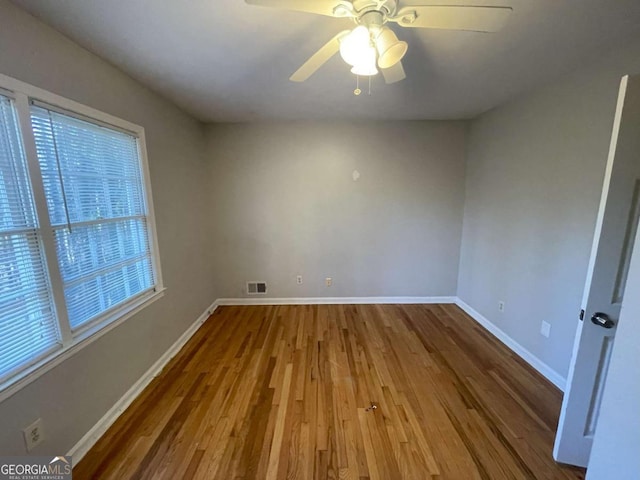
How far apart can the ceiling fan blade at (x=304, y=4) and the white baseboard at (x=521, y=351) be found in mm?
2920

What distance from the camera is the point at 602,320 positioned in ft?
4.17

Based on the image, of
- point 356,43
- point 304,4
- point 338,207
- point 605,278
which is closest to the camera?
point 304,4

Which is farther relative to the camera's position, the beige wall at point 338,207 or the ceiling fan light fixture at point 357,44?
the beige wall at point 338,207

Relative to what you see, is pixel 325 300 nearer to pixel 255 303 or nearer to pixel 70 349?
pixel 255 303

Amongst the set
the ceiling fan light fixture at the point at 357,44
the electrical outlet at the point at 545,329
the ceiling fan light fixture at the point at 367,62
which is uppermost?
the ceiling fan light fixture at the point at 357,44

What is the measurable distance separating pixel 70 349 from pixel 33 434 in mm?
391

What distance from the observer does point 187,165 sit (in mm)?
2926

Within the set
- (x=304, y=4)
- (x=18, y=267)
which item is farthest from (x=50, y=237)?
(x=304, y=4)

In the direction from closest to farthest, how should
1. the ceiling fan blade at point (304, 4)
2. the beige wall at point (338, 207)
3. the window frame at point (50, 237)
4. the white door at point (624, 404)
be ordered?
the white door at point (624, 404), the ceiling fan blade at point (304, 4), the window frame at point (50, 237), the beige wall at point (338, 207)

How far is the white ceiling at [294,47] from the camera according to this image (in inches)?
51.1

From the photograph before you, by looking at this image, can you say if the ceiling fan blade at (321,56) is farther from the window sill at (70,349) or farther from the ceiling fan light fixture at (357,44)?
the window sill at (70,349)

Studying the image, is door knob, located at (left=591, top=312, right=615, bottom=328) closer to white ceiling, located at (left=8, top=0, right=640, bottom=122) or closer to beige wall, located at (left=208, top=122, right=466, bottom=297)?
white ceiling, located at (left=8, top=0, right=640, bottom=122)

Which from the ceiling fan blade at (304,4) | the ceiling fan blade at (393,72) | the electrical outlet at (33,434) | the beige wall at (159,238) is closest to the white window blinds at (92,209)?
the beige wall at (159,238)

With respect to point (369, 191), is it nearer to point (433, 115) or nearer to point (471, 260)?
point (433, 115)
